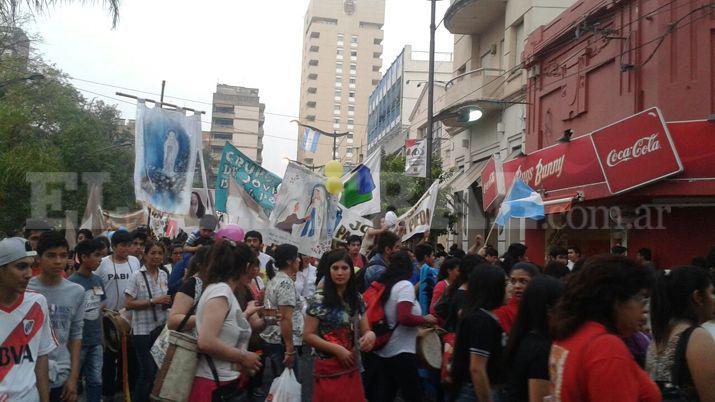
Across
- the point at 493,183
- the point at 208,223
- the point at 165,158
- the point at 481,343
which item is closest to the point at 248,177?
the point at 165,158

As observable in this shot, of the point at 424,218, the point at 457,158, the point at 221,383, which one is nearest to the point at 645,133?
the point at 424,218

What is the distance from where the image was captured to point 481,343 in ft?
13.9

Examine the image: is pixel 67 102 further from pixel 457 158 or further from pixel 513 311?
pixel 513 311

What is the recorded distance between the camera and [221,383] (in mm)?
4305

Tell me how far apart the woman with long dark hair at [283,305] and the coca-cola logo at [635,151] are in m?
7.04

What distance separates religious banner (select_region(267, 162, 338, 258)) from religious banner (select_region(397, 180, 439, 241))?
1.88 metres

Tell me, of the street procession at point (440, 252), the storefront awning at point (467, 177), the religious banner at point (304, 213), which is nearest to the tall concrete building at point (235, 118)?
the street procession at point (440, 252)

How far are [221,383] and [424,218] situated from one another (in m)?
8.12

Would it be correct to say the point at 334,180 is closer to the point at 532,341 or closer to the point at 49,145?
the point at 532,341

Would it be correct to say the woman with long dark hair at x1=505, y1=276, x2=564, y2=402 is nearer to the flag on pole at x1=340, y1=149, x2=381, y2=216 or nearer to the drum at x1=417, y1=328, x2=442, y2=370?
the drum at x1=417, y1=328, x2=442, y2=370

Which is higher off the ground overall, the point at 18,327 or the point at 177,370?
the point at 18,327

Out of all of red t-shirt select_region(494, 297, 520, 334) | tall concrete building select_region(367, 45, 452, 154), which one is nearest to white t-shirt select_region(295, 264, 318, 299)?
red t-shirt select_region(494, 297, 520, 334)

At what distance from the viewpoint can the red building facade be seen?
11773 mm

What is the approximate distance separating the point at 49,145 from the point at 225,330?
29.8 meters
